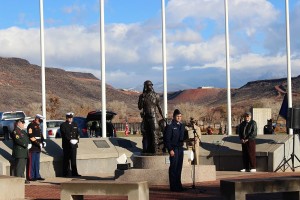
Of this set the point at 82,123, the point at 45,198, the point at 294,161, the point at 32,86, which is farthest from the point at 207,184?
the point at 32,86

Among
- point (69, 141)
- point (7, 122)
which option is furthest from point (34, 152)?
point (7, 122)

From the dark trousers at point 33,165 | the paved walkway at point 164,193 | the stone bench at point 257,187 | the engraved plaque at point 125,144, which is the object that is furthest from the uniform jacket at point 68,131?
the stone bench at point 257,187

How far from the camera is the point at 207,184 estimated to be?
693 inches

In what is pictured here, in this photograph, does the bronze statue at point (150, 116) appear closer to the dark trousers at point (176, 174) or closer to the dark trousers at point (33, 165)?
the dark trousers at point (176, 174)

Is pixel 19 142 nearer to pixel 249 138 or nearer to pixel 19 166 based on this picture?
pixel 19 166

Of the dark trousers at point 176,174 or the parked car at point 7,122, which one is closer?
the dark trousers at point 176,174

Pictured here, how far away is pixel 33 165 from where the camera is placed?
64.2ft

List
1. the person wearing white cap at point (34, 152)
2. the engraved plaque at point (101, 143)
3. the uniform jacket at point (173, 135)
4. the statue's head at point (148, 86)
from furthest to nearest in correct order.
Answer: the engraved plaque at point (101, 143), the person wearing white cap at point (34, 152), the statue's head at point (148, 86), the uniform jacket at point (173, 135)

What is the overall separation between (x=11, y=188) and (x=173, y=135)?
3.69 metres

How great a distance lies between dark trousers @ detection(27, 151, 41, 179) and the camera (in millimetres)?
19469

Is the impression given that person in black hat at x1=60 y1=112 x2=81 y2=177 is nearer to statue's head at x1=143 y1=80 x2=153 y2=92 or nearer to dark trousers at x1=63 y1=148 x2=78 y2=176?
dark trousers at x1=63 y1=148 x2=78 y2=176

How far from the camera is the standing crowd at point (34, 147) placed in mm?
18516

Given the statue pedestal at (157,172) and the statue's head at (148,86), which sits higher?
the statue's head at (148,86)

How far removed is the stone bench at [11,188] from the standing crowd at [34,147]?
4.19m
